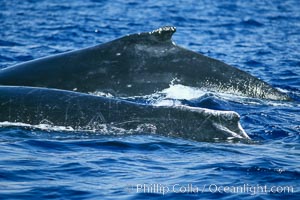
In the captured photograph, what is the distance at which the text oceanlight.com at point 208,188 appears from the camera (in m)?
→ 8.69

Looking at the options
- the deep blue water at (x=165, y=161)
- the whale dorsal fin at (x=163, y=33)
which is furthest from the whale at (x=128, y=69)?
the deep blue water at (x=165, y=161)

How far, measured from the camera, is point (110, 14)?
111ft

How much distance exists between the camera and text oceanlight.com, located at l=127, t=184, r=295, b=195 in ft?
28.5

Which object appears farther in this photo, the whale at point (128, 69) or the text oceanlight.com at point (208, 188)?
the whale at point (128, 69)

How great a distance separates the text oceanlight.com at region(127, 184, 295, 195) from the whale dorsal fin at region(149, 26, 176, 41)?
553 centimetres

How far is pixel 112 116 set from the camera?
1086 cm

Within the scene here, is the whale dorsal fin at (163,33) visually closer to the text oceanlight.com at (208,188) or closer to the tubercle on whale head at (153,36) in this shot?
the tubercle on whale head at (153,36)

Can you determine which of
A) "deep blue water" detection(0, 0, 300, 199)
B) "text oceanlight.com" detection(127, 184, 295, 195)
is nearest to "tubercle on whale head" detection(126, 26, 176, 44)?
"deep blue water" detection(0, 0, 300, 199)

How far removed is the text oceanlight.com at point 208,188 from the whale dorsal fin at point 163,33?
18.1 ft

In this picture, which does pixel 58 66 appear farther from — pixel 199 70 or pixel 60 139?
pixel 60 139

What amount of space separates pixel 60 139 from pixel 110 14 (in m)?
23.7

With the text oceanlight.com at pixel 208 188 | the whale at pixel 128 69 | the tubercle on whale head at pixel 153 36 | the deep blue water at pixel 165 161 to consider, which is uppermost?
the tubercle on whale head at pixel 153 36

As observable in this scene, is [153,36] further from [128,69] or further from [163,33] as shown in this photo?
[128,69]

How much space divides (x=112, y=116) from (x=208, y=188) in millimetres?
2566
